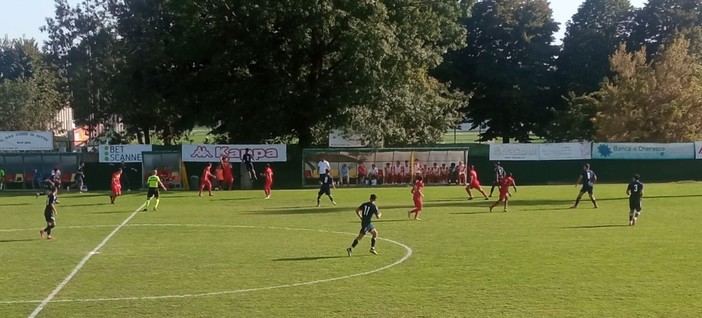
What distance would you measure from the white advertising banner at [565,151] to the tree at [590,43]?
25220 mm

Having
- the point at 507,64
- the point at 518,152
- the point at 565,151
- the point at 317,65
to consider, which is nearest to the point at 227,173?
the point at 317,65

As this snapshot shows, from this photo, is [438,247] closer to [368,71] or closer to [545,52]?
[368,71]

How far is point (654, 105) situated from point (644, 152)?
6.41m

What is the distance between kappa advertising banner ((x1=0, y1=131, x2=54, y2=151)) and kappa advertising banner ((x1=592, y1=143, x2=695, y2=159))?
3559cm

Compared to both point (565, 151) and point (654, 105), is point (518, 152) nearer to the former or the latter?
point (565, 151)

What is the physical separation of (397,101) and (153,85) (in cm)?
1674

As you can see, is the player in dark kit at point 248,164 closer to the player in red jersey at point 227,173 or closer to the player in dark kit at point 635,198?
the player in red jersey at point 227,173

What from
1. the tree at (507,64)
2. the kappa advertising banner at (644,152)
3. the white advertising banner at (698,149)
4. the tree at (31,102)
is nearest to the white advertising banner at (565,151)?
the kappa advertising banner at (644,152)

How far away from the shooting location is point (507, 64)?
261 ft

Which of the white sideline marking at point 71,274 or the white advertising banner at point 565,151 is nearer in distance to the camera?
the white sideline marking at point 71,274

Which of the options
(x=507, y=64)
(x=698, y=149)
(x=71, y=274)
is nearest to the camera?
(x=71, y=274)

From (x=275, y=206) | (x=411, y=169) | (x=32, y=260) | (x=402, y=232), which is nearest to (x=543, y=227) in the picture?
(x=402, y=232)

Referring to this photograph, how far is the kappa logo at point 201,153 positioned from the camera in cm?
4925

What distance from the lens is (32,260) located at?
67.3 ft
